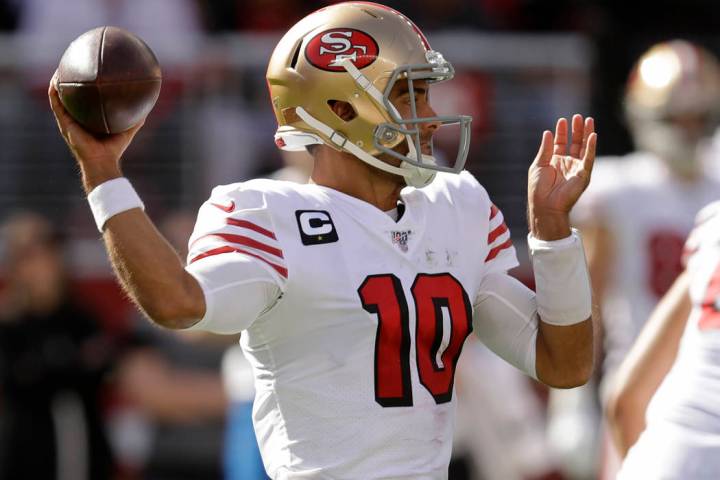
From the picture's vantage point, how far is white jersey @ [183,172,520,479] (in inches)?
129

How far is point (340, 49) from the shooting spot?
3.50m

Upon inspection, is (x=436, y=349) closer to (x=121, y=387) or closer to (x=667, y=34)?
(x=121, y=387)

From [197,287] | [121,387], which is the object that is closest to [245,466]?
[121,387]

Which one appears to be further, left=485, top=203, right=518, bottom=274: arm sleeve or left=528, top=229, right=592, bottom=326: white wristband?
left=485, top=203, right=518, bottom=274: arm sleeve

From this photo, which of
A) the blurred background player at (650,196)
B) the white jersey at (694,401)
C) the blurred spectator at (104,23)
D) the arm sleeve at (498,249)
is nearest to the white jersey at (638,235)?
the blurred background player at (650,196)

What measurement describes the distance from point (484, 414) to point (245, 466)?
153 cm

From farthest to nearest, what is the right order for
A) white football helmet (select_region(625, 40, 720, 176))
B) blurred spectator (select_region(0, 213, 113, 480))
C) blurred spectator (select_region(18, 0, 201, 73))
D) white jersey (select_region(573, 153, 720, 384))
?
blurred spectator (select_region(18, 0, 201, 73)) < blurred spectator (select_region(0, 213, 113, 480)) < white football helmet (select_region(625, 40, 720, 176)) < white jersey (select_region(573, 153, 720, 384))

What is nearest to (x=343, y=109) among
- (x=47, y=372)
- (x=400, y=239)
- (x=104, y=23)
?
(x=400, y=239)

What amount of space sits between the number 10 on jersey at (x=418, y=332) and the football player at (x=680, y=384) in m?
0.60

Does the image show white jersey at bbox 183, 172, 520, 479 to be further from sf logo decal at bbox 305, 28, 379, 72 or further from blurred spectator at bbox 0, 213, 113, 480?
blurred spectator at bbox 0, 213, 113, 480

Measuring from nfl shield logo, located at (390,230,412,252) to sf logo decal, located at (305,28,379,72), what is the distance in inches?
15.5

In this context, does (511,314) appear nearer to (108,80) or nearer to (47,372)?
(108,80)

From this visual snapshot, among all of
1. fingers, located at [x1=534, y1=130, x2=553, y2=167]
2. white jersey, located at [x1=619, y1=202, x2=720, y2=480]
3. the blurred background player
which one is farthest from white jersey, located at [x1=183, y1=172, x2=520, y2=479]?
the blurred background player

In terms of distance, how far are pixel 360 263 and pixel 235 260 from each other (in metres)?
0.32
